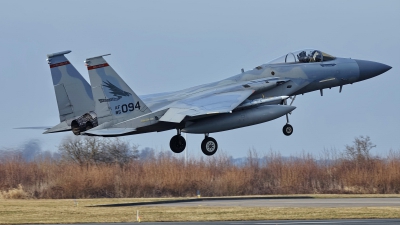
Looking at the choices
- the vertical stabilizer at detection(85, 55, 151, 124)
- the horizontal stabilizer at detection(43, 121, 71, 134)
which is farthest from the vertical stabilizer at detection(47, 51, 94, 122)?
the vertical stabilizer at detection(85, 55, 151, 124)

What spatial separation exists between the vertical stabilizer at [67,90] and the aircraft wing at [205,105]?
161 inches

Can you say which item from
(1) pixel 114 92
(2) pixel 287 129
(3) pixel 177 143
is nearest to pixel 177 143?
(3) pixel 177 143

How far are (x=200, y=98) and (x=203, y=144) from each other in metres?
1.75

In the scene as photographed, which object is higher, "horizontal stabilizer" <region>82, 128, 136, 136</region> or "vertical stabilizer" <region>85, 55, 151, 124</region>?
"vertical stabilizer" <region>85, 55, 151, 124</region>

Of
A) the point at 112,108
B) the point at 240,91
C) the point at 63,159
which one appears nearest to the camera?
the point at 112,108

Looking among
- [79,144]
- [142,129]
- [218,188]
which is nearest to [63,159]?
[79,144]

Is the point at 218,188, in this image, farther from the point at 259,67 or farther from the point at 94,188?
the point at 259,67

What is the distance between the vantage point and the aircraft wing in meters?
25.1

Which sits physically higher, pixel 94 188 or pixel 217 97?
pixel 217 97

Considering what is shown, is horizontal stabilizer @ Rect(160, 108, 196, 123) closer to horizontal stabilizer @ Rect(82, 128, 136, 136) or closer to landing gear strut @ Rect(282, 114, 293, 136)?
horizontal stabilizer @ Rect(82, 128, 136, 136)

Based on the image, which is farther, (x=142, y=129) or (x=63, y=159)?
(x=63, y=159)

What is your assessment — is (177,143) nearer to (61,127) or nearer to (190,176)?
(61,127)

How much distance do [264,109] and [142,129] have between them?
A: 13.6 feet

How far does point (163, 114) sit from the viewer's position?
25.5 metres
